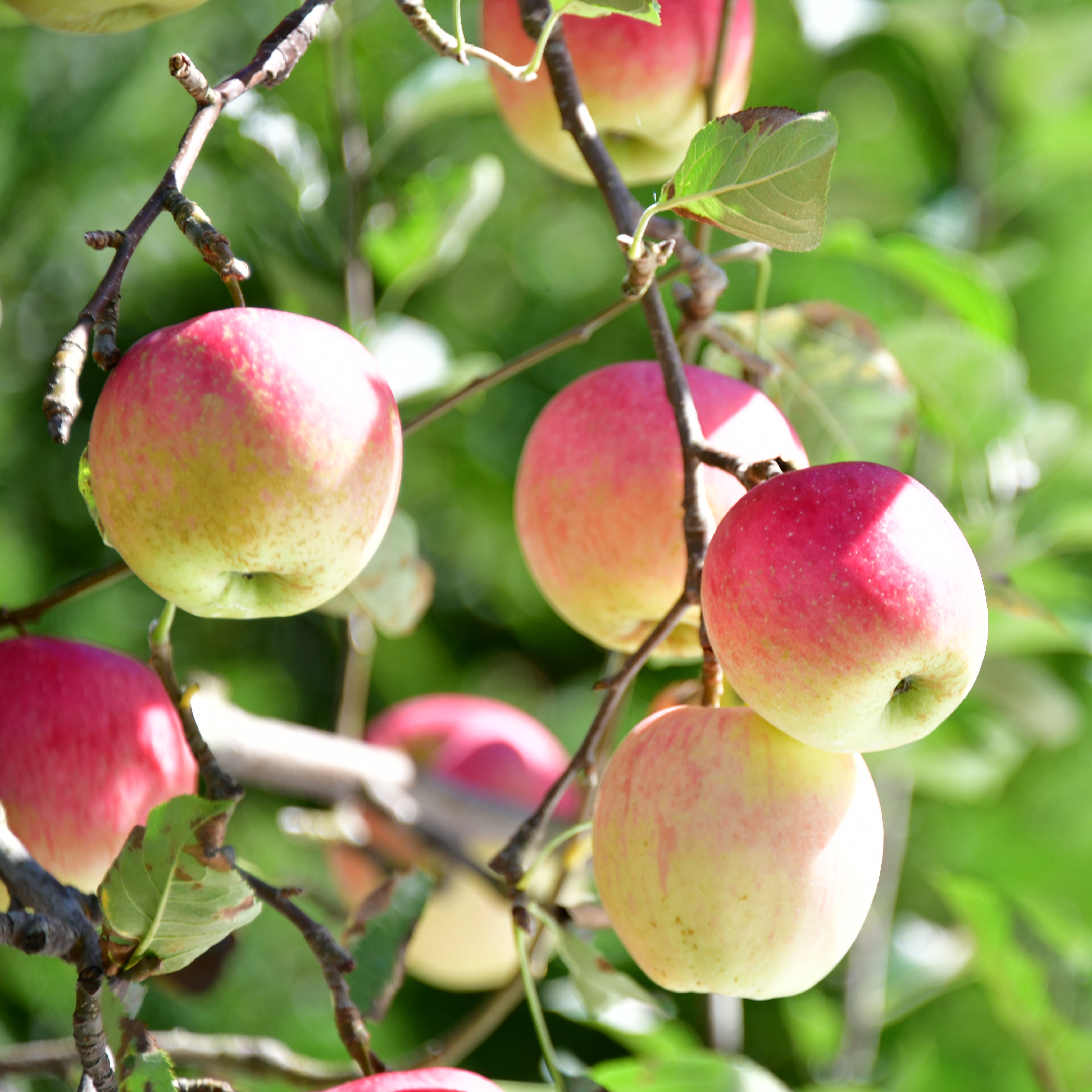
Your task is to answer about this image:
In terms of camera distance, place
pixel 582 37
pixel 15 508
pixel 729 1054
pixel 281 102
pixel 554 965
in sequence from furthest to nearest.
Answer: pixel 554 965 → pixel 15 508 → pixel 281 102 → pixel 729 1054 → pixel 582 37

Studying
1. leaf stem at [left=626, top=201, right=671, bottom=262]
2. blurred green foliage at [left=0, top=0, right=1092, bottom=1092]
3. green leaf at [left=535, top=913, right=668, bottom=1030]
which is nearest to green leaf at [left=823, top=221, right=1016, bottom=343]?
blurred green foliage at [left=0, top=0, right=1092, bottom=1092]

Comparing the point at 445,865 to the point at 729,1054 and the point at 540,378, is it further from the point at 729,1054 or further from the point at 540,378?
the point at 540,378

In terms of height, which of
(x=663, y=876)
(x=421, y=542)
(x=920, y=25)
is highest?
(x=663, y=876)

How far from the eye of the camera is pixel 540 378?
5.78 feet

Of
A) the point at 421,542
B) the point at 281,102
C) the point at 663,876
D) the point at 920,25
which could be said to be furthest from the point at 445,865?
the point at 920,25

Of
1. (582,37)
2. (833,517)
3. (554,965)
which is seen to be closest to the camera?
(833,517)

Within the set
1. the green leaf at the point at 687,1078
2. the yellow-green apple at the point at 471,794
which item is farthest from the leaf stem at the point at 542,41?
the yellow-green apple at the point at 471,794

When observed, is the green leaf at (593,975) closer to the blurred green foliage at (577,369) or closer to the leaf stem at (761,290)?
the blurred green foliage at (577,369)

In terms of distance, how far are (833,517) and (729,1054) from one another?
63 cm

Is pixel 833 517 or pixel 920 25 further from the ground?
pixel 833 517

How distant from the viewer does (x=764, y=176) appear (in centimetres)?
40

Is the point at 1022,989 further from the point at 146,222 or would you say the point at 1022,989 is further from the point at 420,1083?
the point at 146,222

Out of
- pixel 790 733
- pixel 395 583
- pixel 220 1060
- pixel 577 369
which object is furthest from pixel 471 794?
pixel 577 369

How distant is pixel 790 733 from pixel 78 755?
314 mm
